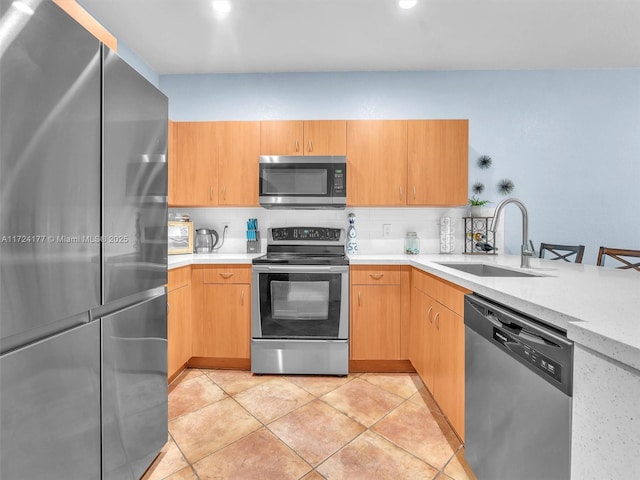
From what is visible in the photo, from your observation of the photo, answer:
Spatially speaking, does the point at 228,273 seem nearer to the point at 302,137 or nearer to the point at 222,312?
the point at 222,312

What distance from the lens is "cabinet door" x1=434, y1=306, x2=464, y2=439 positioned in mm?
1444

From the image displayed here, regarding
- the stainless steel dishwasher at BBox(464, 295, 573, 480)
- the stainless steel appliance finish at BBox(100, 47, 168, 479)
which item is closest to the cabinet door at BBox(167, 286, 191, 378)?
the stainless steel appliance finish at BBox(100, 47, 168, 479)

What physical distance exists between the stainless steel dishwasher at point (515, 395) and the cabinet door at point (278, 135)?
1.94 metres

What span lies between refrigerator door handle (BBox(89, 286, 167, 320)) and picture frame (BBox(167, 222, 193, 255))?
127 centimetres

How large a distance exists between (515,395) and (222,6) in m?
2.73

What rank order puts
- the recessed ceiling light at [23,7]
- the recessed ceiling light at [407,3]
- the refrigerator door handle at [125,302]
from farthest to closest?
the recessed ceiling light at [407,3], the refrigerator door handle at [125,302], the recessed ceiling light at [23,7]

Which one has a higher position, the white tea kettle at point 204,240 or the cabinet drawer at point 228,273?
the white tea kettle at point 204,240

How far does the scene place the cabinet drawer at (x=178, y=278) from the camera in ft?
6.73

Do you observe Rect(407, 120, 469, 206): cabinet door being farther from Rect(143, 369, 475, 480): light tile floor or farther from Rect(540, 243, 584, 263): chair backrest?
Rect(143, 369, 475, 480): light tile floor

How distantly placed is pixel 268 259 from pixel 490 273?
160cm

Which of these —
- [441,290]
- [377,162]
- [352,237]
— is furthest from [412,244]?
[441,290]

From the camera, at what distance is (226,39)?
7.89ft

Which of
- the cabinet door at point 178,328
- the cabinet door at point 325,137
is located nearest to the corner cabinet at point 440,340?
the cabinet door at point 325,137

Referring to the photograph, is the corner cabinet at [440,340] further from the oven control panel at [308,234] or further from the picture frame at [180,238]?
the picture frame at [180,238]
